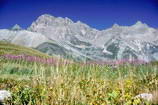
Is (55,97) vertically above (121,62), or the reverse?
(121,62)

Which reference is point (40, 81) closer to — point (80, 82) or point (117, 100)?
point (80, 82)

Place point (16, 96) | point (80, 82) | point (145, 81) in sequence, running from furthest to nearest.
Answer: point (145, 81)
point (80, 82)
point (16, 96)

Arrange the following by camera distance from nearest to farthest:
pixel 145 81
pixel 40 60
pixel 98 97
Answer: pixel 98 97, pixel 145 81, pixel 40 60

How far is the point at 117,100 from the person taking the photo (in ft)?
23.6

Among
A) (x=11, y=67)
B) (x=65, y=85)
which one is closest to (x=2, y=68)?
(x=11, y=67)

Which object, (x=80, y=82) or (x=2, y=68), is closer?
(x=80, y=82)

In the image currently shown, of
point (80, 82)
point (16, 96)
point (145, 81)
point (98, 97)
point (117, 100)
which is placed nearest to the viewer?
point (117, 100)

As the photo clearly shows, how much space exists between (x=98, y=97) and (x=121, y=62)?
14.1m

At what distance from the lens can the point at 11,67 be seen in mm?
19703

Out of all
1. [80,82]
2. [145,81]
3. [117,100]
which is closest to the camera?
[117,100]

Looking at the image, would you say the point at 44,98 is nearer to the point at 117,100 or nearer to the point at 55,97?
the point at 55,97

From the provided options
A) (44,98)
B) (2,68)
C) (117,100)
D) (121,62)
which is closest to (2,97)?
(44,98)

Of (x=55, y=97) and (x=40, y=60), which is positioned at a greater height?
(x=40, y=60)

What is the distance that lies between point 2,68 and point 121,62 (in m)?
8.45
